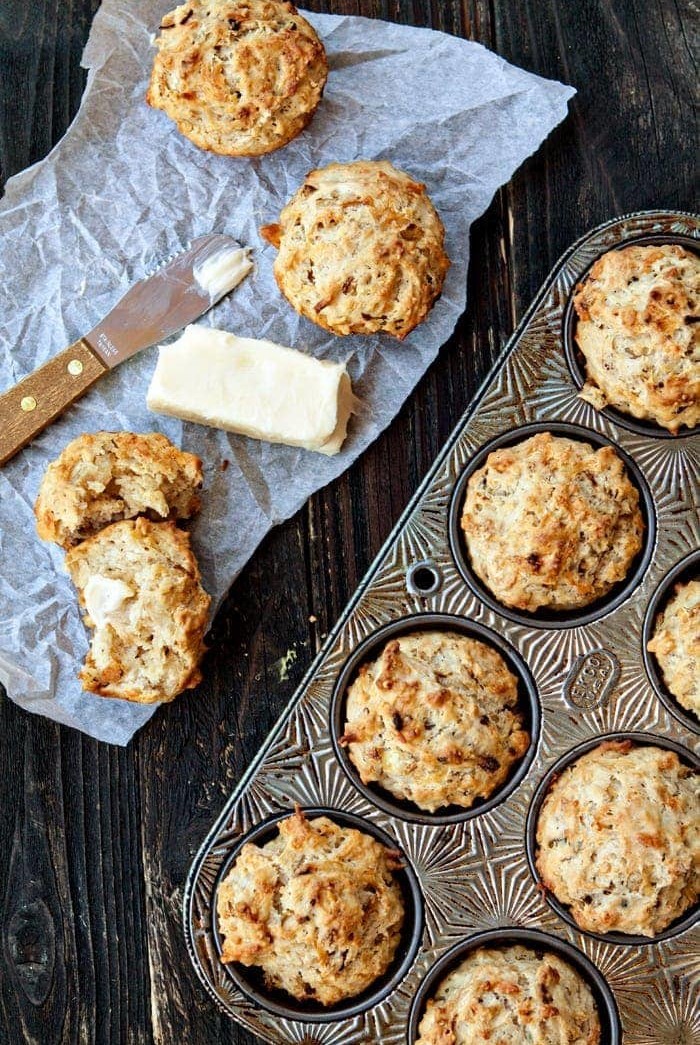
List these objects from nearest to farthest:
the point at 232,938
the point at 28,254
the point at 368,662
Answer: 1. the point at 232,938
2. the point at 368,662
3. the point at 28,254

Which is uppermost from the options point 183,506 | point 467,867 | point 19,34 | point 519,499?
point 19,34

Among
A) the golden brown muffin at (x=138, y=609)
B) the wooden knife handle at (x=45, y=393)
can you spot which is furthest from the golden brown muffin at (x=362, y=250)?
the golden brown muffin at (x=138, y=609)

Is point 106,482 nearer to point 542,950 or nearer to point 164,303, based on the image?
point 164,303

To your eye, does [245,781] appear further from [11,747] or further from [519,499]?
[519,499]

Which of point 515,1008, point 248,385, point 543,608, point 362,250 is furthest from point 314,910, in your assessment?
point 362,250

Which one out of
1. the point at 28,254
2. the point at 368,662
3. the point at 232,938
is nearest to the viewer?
the point at 232,938

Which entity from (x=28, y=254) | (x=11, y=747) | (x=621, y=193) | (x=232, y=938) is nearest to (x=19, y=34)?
(x=28, y=254)

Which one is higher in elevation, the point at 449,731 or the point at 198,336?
the point at 198,336
